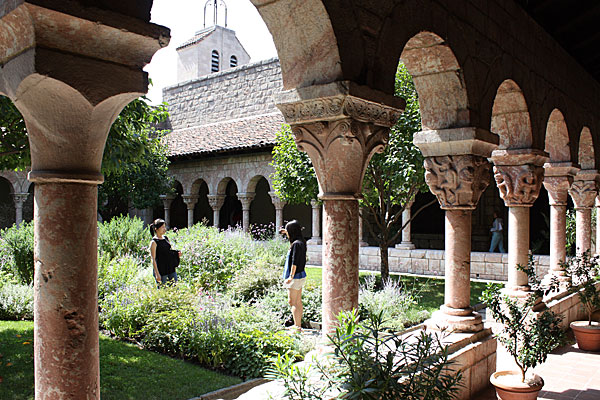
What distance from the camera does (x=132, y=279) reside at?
7828 millimetres

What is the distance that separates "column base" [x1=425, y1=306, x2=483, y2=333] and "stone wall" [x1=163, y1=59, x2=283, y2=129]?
13869 millimetres

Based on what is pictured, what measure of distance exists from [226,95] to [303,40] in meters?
17.8

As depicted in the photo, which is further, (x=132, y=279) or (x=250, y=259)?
(x=250, y=259)

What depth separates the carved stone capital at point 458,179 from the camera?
4.51 metres

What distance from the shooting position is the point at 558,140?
24.3 feet

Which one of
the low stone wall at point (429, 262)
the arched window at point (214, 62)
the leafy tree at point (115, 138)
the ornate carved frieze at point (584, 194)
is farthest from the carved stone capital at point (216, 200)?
the arched window at point (214, 62)

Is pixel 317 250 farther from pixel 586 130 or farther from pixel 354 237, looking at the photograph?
pixel 354 237

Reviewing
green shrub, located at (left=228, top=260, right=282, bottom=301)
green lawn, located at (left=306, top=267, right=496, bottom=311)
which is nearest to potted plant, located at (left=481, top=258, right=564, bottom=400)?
green lawn, located at (left=306, top=267, right=496, bottom=311)

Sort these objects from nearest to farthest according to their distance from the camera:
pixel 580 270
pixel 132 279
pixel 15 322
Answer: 1. pixel 580 270
2. pixel 15 322
3. pixel 132 279

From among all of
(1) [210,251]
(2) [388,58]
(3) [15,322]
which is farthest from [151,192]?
(2) [388,58]

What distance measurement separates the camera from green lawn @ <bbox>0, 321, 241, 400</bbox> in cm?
458

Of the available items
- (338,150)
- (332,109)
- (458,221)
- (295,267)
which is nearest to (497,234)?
(295,267)

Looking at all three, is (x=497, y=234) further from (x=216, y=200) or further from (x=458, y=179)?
(x=458, y=179)

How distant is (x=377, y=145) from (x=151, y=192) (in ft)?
49.8
